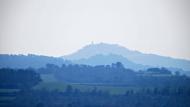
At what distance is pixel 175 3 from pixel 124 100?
2.47 m

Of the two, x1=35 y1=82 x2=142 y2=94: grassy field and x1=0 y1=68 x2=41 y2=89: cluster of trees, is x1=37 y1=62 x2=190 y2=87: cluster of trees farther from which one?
x1=0 y1=68 x2=41 y2=89: cluster of trees

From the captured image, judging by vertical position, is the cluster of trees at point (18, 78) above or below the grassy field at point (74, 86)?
above

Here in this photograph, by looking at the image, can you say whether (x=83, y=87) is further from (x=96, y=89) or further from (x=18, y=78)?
(x=18, y=78)

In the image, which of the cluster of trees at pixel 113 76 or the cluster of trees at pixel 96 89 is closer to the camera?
the cluster of trees at pixel 96 89

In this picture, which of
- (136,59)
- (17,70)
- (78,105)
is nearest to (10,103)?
(17,70)

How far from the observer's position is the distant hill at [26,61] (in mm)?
10625

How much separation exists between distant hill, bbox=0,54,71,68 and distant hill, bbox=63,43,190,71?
30 centimetres

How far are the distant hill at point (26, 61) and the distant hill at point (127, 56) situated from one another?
0.98 ft

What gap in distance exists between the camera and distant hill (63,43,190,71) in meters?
10.8

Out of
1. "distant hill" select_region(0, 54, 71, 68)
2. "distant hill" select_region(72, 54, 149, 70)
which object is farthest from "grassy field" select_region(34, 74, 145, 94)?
"distant hill" select_region(72, 54, 149, 70)

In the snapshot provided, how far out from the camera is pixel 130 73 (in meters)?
11.0

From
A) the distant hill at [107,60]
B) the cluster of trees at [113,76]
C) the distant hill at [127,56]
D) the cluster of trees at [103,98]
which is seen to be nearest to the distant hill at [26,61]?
the cluster of trees at [113,76]

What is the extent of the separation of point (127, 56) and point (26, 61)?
232cm

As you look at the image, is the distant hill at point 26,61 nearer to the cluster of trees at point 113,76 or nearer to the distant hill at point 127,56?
the cluster of trees at point 113,76
